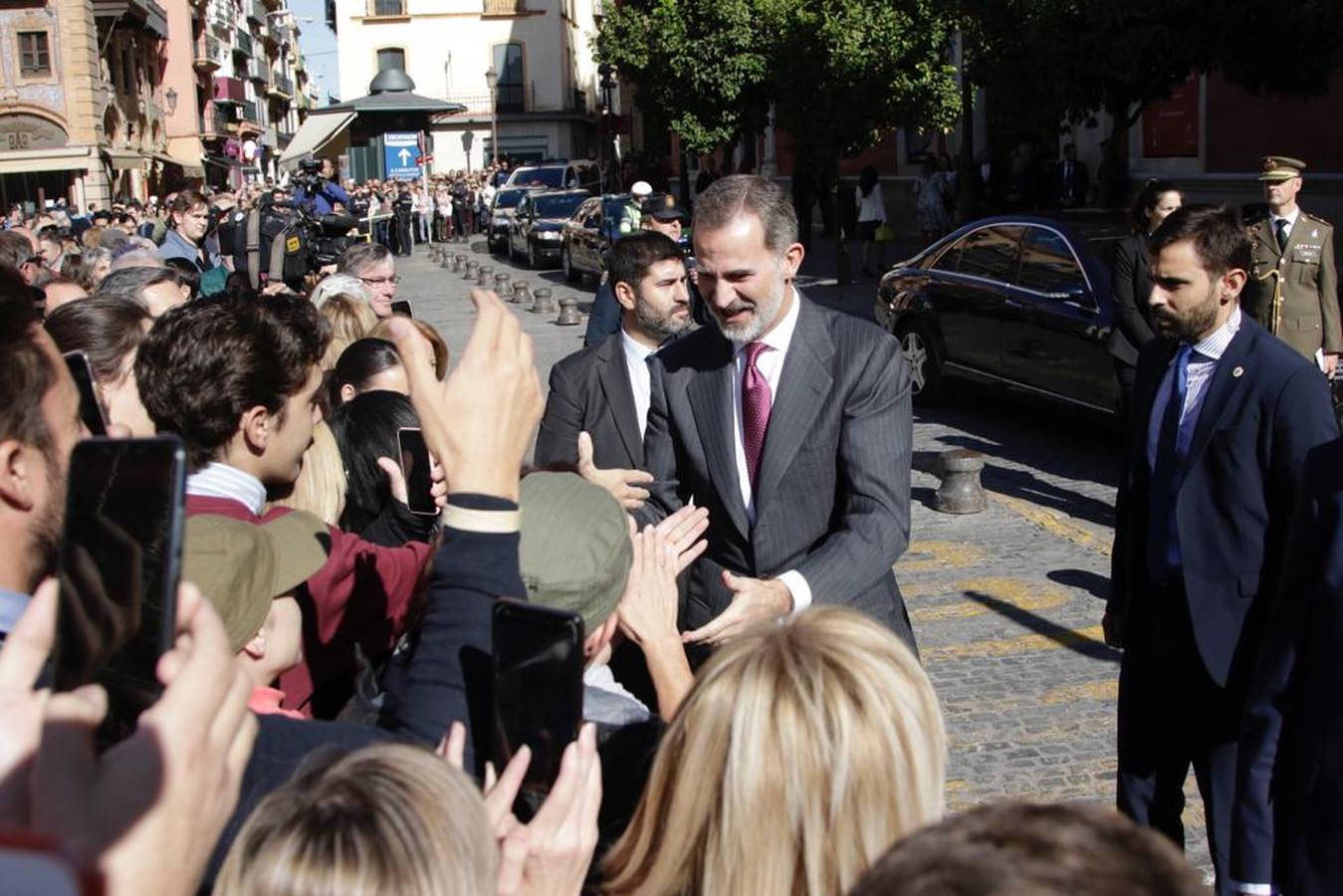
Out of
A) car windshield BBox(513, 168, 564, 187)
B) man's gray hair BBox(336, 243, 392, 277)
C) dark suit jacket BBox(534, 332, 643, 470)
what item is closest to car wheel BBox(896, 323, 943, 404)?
man's gray hair BBox(336, 243, 392, 277)

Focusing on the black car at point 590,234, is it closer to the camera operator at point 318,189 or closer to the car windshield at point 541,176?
the camera operator at point 318,189

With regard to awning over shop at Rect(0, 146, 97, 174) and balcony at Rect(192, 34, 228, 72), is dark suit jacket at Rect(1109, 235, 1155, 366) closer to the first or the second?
awning over shop at Rect(0, 146, 97, 174)

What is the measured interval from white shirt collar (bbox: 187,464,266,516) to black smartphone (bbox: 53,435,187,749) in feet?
4.12

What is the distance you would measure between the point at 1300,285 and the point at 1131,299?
36.2 inches

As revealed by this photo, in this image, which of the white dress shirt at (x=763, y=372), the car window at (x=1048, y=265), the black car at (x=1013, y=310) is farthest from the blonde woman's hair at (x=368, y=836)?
the car window at (x=1048, y=265)

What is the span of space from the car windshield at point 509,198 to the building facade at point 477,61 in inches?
1431

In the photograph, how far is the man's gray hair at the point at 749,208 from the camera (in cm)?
367

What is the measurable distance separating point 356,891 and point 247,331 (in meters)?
1.64

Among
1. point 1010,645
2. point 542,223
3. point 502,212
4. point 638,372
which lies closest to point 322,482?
point 638,372

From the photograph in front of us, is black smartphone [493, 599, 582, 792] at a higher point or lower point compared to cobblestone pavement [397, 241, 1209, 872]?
higher

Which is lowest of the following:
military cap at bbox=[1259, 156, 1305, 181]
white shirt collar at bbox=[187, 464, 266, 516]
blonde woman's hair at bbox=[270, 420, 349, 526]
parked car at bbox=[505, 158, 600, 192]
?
blonde woman's hair at bbox=[270, 420, 349, 526]

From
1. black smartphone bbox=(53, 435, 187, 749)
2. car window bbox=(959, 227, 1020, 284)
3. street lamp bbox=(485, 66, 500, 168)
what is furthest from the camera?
street lamp bbox=(485, 66, 500, 168)

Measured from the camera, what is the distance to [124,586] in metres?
1.46

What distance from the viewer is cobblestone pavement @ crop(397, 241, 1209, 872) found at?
17.5 feet
